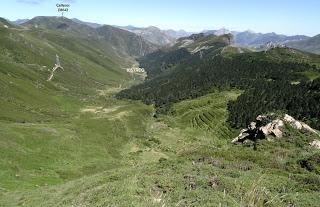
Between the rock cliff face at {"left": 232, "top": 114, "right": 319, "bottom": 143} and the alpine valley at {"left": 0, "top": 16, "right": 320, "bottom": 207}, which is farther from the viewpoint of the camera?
the rock cliff face at {"left": 232, "top": 114, "right": 319, "bottom": 143}

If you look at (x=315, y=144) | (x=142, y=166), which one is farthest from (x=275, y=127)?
(x=142, y=166)

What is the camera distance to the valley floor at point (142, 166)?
36844mm

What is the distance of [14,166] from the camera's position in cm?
8950

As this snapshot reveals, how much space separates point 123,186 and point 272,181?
617 inches

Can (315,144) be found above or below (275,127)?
above

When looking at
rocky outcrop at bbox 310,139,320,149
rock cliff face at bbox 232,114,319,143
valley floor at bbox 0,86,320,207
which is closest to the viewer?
valley floor at bbox 0,86,320,207

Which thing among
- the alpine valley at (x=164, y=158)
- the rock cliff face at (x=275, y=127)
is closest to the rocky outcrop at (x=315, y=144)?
the alpine valley at (x=164, y=158)

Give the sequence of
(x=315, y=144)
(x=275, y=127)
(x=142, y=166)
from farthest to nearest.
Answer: (x=275, y=127) → (x=315, y=144) → (x=142, y=166)

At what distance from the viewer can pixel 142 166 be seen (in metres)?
62.4

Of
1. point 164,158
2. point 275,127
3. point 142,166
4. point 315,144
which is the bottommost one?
point 164,158

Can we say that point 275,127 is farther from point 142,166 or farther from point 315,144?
point 142,166

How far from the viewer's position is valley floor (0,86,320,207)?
121ft

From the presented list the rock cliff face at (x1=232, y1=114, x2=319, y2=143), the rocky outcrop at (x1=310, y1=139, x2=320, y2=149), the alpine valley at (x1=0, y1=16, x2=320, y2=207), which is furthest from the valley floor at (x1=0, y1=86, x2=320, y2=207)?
the rock cliff face at (x1=232, y1=114, x2=319, y2=143)

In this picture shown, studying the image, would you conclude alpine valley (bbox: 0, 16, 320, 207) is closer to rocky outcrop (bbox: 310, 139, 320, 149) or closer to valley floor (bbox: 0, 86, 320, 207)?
valley floor (bbox: 0, 86, 320, 207)
